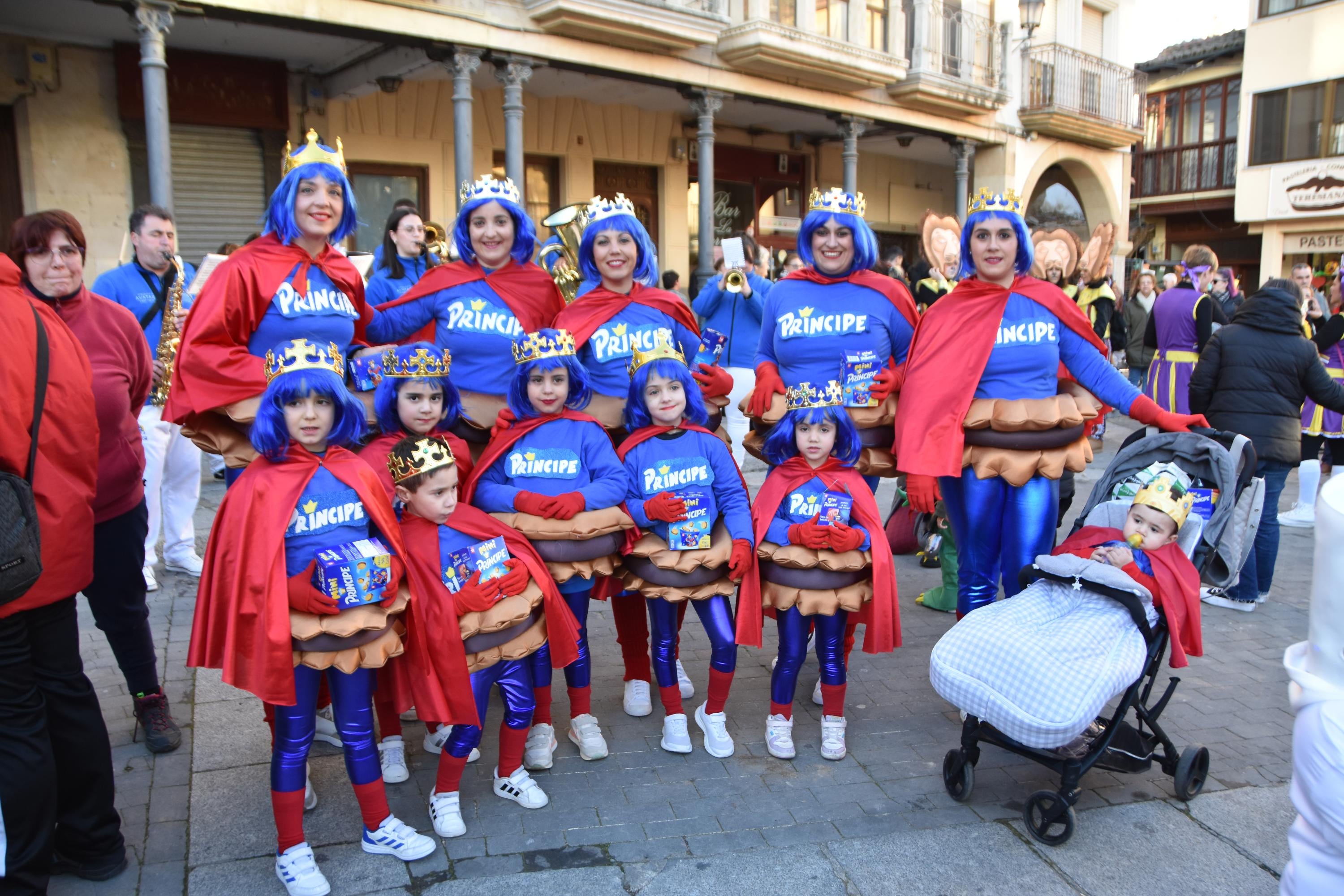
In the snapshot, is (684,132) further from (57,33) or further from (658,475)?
(658,475)

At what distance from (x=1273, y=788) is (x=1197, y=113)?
1188 inches

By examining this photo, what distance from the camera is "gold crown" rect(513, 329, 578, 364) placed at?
3705 millimetres

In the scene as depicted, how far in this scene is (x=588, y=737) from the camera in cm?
384

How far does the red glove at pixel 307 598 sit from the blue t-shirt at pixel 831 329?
90.1 inches

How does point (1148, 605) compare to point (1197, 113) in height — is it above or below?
below

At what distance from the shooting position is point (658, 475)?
3812mm

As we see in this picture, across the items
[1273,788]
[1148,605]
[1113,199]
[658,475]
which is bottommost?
[1273,788]

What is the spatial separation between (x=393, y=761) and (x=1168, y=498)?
314 centimetres

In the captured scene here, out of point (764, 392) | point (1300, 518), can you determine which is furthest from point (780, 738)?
point (1300, 518)

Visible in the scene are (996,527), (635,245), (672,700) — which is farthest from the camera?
(635,245)

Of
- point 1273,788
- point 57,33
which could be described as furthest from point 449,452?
point 57,33

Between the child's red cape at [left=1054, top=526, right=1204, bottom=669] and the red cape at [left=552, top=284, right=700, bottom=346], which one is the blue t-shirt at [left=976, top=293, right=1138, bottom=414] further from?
the red cape at [left=552, top=284, right=700, bottom=346]

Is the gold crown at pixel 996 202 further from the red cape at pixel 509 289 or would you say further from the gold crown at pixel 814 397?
the red cape at pixel 509 289

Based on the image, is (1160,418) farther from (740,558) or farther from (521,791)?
(521,791)
